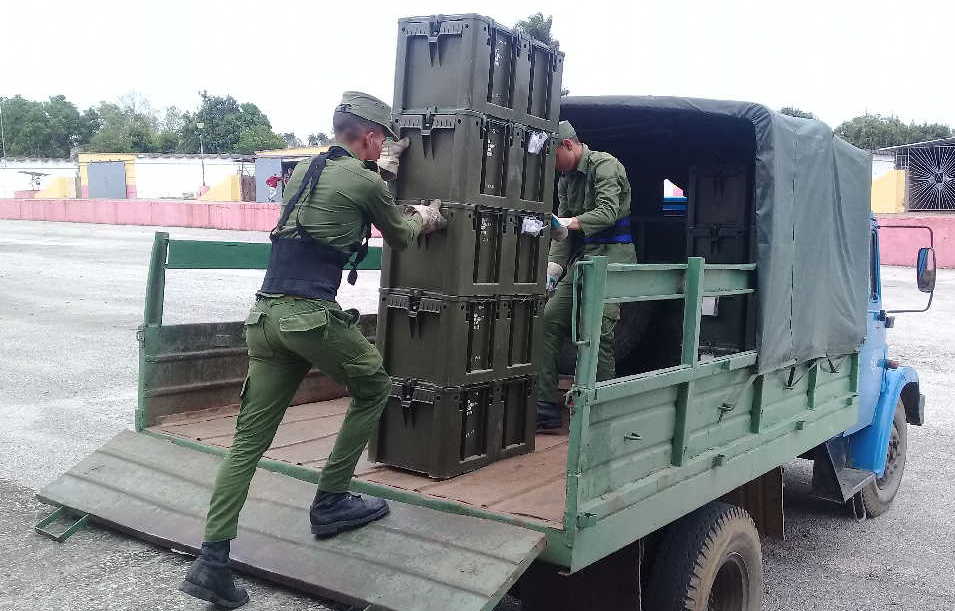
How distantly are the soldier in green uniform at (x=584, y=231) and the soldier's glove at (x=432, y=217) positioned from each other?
1.15 meters

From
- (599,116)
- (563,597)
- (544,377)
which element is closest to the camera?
(563,597)

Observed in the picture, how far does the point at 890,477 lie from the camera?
20.2ft

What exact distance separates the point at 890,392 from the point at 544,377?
8.56 ft

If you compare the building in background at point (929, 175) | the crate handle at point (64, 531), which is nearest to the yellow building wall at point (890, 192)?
the building in background at point (929, 175)

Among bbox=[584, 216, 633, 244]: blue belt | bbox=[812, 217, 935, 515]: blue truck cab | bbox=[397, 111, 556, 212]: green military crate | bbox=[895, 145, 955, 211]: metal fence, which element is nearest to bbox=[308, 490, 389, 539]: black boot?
bbox=[397, 111, 556, 212]: green military crate

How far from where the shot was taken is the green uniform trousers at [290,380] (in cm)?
331

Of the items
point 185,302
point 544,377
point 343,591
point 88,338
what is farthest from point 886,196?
point 343,591

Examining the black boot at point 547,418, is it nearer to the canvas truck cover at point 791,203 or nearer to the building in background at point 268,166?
the canvas truck cover at point 791,203

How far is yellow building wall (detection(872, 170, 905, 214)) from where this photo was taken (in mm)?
Result: 31094

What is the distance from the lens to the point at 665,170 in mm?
6105

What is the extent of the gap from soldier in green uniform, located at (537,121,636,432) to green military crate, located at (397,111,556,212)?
0.64 meters

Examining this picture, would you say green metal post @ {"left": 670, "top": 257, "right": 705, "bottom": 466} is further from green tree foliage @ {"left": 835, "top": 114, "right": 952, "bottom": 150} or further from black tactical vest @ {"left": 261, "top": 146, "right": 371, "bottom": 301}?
green tree foliage @ {"left": 835, "top": 114, "right": 952, "bottom": 150}

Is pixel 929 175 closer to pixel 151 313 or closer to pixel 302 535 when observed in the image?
pixel 151 313

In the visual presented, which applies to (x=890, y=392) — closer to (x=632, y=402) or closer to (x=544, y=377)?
(x=544, y=377)
